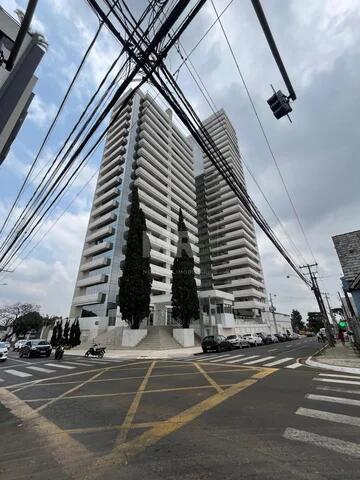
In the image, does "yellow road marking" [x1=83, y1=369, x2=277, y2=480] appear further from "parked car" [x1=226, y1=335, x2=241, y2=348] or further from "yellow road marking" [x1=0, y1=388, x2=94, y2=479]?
"parked car" [x1=226, y1=335, x2=241, y2=348]

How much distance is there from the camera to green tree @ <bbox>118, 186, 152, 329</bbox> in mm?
28094

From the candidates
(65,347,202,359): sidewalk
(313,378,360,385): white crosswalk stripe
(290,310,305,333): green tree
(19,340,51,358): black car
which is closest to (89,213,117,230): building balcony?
(65,347,202,359): sidewalk

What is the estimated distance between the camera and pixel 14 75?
8477mm

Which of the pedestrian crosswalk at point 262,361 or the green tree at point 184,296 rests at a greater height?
the green tree at point 184,296

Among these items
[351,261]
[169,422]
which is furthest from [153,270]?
[169,422]

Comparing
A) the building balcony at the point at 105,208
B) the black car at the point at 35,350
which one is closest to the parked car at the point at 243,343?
the black car at the point at 35,350

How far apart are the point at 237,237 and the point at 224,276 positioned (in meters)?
10.9

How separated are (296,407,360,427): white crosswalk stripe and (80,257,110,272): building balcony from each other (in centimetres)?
3974

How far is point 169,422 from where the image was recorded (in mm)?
4578

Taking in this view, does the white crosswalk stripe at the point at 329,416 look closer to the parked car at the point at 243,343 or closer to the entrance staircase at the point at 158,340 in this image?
the entrance staircase at the point at 158,340

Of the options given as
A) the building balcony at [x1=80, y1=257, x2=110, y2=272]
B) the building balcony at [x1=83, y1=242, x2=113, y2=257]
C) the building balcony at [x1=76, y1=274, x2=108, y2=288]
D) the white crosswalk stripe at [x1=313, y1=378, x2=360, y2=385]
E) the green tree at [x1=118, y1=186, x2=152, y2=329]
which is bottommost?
the white crosswalk stripe at [x1=313, y1=378, x2=360, y2=385]

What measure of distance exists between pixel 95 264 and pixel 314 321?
8033 cm

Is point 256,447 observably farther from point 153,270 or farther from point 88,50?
point 153,270

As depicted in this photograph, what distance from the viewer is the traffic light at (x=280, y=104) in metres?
5.37
